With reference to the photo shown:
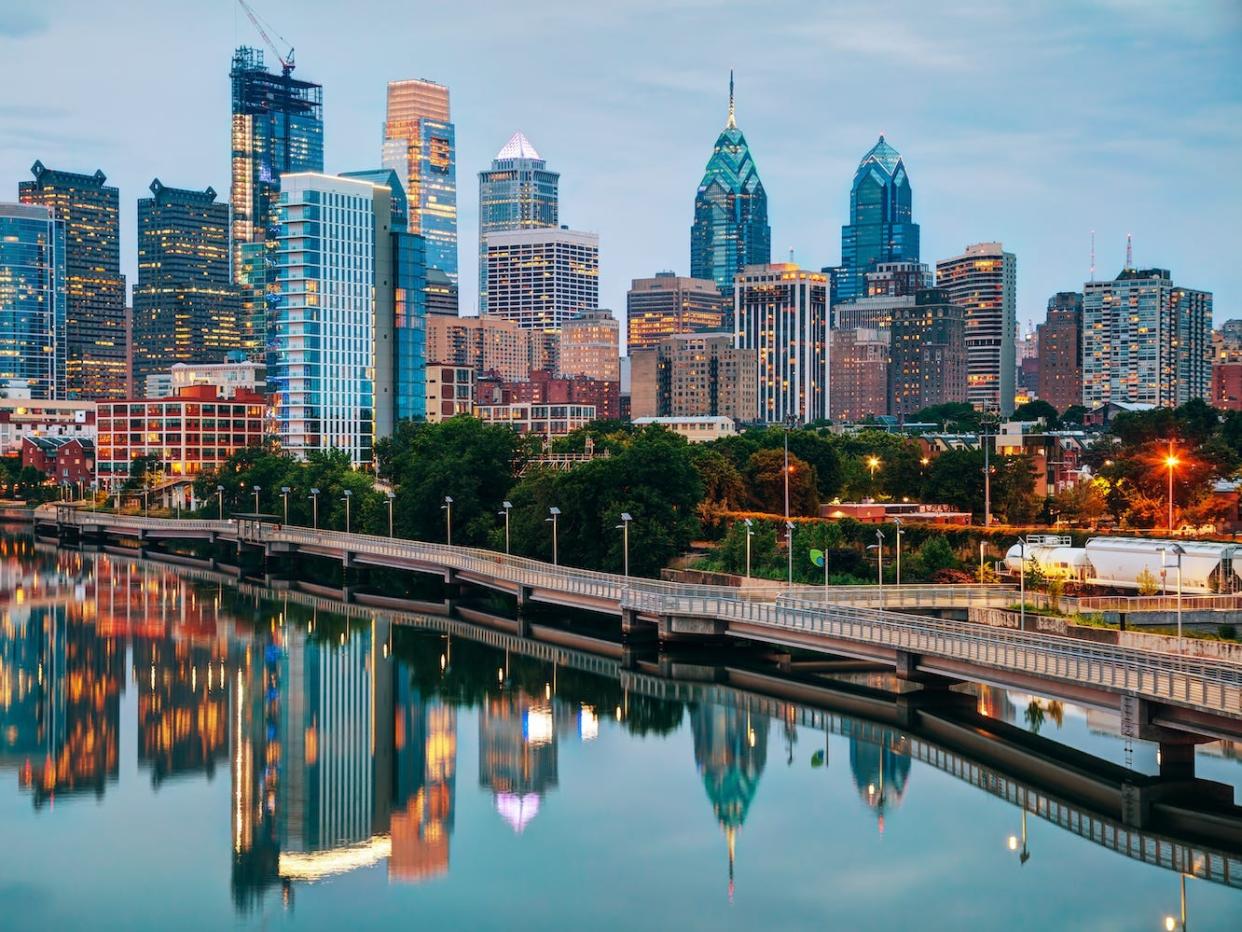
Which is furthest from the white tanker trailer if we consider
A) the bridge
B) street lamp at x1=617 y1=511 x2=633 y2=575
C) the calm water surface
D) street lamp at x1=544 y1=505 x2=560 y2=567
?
street lamp at x1=544 y1=505 x2=560 y2=567

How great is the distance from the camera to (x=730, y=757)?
61969 mm

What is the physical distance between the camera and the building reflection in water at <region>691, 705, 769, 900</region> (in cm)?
5509

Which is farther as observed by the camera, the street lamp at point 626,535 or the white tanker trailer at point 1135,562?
the street lamp at point 626,535

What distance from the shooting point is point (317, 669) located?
82.6 metres

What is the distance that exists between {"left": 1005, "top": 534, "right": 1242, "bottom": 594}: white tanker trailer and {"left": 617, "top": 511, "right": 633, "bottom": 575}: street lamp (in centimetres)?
2169

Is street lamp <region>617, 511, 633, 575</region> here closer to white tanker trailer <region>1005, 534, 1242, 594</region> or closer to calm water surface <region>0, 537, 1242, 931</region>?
calm water surface <region>0, 537, 1242, 931</region>

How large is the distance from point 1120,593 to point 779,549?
22.8 m

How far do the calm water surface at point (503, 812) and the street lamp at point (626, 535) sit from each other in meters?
11.3

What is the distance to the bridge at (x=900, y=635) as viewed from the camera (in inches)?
2021

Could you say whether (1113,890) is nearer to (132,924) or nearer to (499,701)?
(132,924)

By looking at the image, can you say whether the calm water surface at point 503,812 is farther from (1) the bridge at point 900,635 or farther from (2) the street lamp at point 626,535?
(2) the street lamp at point 626,535

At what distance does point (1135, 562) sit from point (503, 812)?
4072cm

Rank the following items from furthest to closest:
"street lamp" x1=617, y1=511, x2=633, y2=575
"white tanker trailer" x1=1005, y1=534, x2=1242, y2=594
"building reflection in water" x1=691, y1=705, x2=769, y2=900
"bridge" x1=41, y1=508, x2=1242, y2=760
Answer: "street lamp" x1=617, y1=511, x2=633, y2=575, "white tanker trailer" x1=1005, y1=534, x2=1242, y2=594, "building reflection in water" x1=691, y1=705, x2=769, y2=900, "bridge" x1=41, y1=508, x2=1242, y2=760

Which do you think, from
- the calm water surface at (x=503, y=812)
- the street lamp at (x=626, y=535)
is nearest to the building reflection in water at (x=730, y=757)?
the calm water surface at (x=503, y=812)
